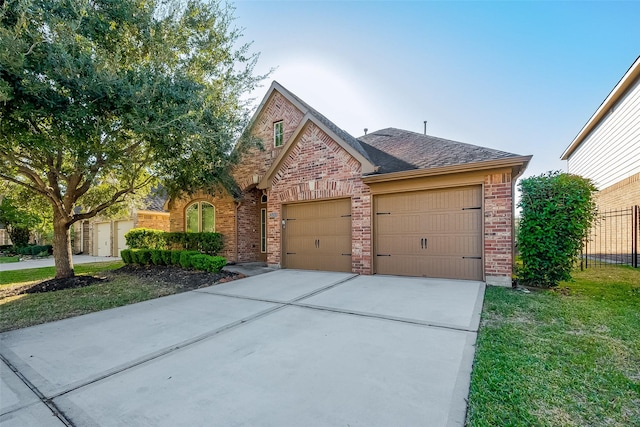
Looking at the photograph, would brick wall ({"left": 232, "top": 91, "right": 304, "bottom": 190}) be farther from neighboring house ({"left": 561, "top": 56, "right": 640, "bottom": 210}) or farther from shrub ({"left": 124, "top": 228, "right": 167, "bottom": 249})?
neighboring house ({"left": 561, "top": 56, "right": 640, "bottom": 210})

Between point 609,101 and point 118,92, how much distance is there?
17937mm

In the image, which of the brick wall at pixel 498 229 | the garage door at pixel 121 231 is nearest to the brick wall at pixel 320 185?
the brick wall at pixel 498 229

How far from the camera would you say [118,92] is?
566 cm

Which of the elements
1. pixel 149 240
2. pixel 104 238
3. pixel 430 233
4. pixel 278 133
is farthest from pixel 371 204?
pixel 104 238

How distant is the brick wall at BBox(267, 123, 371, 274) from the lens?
852 centimetres

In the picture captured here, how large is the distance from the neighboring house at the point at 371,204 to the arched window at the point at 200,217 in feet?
0.43

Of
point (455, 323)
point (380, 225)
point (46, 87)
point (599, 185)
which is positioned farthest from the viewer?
point (599, 185)

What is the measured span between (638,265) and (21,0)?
17283 mm

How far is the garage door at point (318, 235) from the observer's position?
29.5ft

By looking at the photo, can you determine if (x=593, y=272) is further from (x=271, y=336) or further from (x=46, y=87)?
(x=46, y=87)

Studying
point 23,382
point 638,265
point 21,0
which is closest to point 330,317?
A: point 23,382

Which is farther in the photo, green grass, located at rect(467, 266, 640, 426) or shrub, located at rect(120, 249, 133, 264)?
shrub, located at rect(120, 249, 133, 264)

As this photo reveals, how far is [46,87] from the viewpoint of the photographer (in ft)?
16.4

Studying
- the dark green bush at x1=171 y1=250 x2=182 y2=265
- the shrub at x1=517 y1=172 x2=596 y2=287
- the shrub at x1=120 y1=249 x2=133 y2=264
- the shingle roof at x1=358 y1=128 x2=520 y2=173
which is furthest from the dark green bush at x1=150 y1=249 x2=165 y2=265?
the shrub at x1=517 y1=172 x2=596 y2=287
